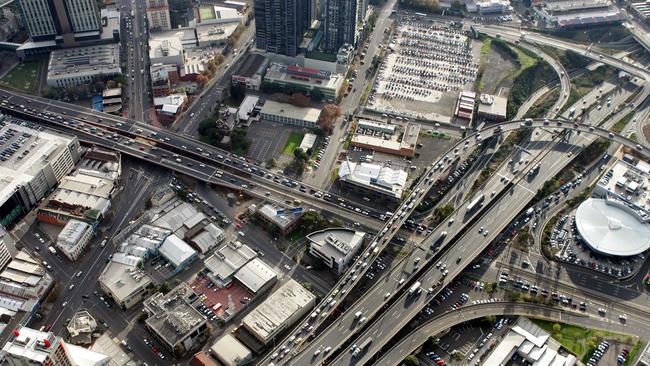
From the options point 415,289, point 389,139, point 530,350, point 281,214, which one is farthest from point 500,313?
point 389,139

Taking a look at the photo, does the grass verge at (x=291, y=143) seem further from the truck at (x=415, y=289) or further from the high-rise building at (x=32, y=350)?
the high-rise building at (x=32, y=350)

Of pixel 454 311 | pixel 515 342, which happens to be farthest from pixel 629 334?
pixel 454 311

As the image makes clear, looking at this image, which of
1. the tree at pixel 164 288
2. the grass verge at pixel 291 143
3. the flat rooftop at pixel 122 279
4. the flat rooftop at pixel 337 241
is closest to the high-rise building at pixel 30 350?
the flat rooftop at pixel 122 279

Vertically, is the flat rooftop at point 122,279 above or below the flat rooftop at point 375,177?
below

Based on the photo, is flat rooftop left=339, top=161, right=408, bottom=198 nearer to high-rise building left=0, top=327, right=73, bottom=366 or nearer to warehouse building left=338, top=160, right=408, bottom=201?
warehouse building left=338, top=160, right=408, bottom=201

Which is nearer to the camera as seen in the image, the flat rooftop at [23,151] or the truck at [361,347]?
the truck at [361,347]

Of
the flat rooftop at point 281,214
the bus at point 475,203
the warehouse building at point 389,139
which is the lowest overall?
the flat rooftop at point 281,214

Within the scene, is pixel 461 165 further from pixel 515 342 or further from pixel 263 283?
pixel 263 283

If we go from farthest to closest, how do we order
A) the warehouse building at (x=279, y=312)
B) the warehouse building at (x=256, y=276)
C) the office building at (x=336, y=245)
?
1. the office building at (x=336, y=245)
2. the warehouse building at (x=256, y=276)
3. the warehouse building at (x=279, y=312)
